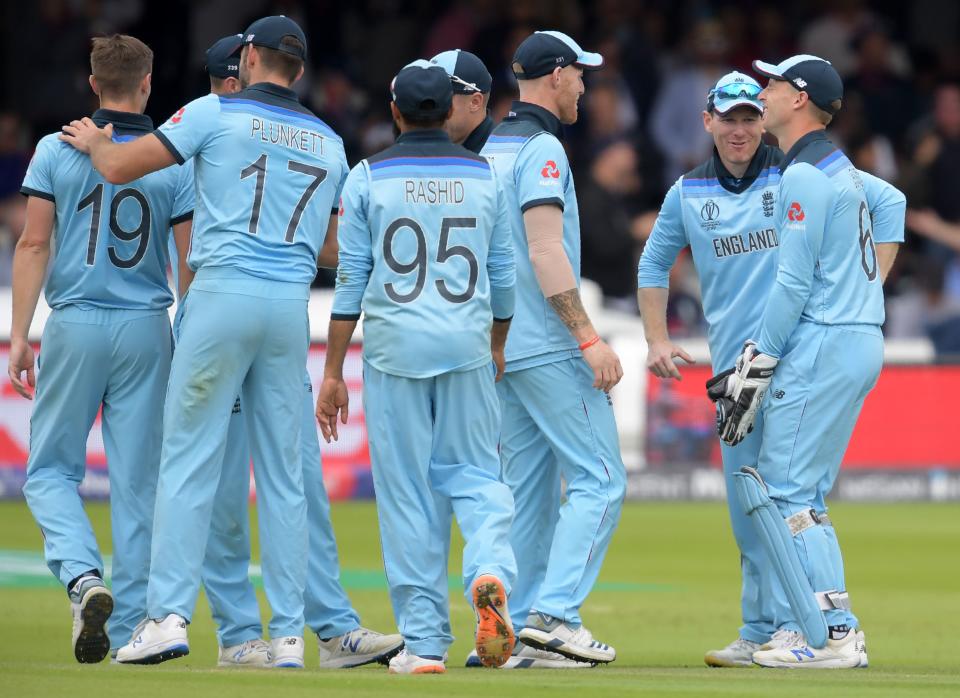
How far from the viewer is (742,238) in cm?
785

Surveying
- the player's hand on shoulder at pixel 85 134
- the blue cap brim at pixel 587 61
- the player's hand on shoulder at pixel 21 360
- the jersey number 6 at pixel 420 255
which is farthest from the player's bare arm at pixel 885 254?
the player's hand on shoulder at pixel 21 360

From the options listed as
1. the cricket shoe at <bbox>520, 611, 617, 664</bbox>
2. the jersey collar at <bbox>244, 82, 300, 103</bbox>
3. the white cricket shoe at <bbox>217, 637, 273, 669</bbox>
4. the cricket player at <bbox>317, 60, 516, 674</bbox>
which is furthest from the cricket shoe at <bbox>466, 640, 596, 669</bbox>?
the jersey collar at <bbox>244, 82, 300, 103</bbox>

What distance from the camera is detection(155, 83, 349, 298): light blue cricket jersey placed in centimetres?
691

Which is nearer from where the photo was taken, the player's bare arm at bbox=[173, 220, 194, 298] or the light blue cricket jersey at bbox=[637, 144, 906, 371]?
the player's bare arm at bbox=[173, 220, 194, 298]

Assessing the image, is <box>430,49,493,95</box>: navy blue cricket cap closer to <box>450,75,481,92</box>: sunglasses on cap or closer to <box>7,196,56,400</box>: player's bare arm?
<box>450,75,481,92</box>: sunglasses on cap

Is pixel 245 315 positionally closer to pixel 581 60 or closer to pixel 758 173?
pixel 581 60

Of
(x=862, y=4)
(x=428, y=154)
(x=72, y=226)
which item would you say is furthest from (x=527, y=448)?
(x=862, y=4)

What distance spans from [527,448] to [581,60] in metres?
1.77

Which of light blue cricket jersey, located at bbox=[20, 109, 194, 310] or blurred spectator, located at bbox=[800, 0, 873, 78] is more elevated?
blurred spectator, located at bbox=[800, 0, 873, 78]

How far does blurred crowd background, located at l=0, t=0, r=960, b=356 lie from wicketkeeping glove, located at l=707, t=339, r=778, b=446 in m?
8.84

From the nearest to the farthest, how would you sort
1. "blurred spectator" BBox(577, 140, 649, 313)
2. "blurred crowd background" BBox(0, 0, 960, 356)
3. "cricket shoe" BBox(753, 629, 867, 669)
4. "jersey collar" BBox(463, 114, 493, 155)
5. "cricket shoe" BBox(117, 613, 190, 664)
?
→ "cricket shoe" BBox(117, 613, 190, 664)
"cricket shoe" BBox(753, 629, 867, 669)
"jersey collar" BBox(463, 114, 493, 155)
"blurred spectator" BBox(577, 140, 649, 313)
"blurred crowd background" BBox(0, 0, 960, 356)

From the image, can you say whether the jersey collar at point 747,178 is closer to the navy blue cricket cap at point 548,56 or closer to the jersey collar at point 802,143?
the jersey collar at point 802,143

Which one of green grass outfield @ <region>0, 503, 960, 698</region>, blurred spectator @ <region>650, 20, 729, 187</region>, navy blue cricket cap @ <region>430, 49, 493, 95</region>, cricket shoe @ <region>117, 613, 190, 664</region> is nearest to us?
green grass outfield @ <region>0, 503, 960, 698</region>

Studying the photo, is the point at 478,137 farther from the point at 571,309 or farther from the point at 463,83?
the point at 571,309
